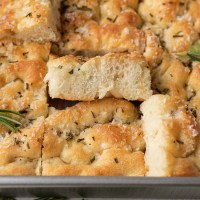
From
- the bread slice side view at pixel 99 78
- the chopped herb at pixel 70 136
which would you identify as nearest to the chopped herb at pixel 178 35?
the bread slice side view at pixel 99 78

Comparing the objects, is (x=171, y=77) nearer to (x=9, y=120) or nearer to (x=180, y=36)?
(x=180, y=36)

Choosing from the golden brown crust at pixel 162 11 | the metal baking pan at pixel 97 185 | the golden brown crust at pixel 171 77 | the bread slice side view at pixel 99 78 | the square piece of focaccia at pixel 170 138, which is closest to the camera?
the metal baking pan at pixel 97 185

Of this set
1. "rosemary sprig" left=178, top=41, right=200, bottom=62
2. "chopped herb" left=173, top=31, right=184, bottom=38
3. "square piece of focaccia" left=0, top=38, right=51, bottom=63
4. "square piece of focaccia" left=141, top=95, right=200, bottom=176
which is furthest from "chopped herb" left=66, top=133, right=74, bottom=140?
"chopped herb" left=173, top=31, right=184, bottom=38

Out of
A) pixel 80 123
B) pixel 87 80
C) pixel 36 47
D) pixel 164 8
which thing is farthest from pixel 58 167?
pixel 164 8

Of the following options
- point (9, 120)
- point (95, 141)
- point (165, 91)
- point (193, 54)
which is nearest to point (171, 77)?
point (165, 91)

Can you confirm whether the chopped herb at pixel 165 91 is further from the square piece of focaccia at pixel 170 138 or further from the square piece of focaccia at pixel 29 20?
the square piece of focaccia at pixel 29 20

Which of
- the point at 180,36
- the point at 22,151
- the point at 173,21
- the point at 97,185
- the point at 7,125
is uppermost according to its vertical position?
the point at 173,21
